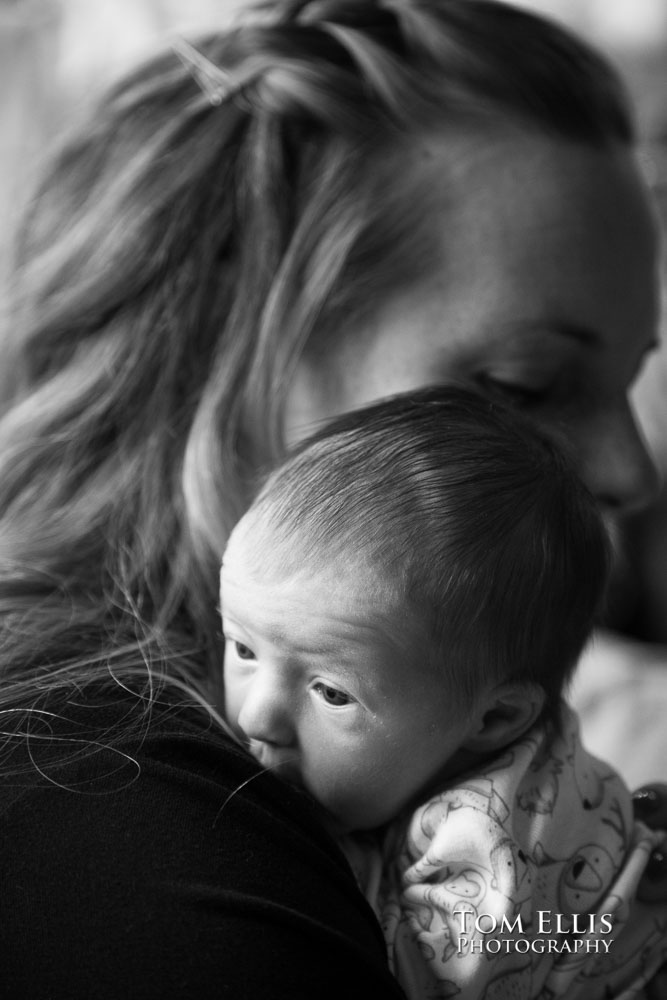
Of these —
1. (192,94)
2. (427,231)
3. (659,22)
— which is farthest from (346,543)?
(659,22)

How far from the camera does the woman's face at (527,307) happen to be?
1.03 meters

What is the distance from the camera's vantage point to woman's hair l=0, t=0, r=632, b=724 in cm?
103

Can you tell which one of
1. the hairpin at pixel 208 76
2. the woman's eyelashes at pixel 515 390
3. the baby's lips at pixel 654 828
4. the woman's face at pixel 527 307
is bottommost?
the baby's lips at pixel 654 828

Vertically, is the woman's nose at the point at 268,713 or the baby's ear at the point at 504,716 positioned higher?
the woman's nose at the point at 268,713

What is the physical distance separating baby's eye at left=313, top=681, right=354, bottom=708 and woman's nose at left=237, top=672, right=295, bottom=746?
2 cm

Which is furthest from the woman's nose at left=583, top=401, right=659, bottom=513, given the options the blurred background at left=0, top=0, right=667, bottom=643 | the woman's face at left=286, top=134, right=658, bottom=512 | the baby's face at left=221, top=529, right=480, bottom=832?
the blurred background at left=0, top=0, right=667, bottom=643

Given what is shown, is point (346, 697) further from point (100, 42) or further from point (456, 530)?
point (100, 42)


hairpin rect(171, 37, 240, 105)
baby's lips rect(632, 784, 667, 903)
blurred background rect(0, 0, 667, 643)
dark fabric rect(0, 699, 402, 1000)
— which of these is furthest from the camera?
blurred background rect(0, 0, 667, 643)

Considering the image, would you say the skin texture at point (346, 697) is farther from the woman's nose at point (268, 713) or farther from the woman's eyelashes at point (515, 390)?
the woman's eyelashes at point (515, 390)

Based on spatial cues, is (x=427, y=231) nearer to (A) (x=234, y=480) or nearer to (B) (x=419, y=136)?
(B) (x=419, y=136)

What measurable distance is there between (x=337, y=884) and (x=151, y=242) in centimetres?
69

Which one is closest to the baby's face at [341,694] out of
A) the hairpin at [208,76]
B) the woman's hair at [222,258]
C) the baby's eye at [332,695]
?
the baby's eye at [332,695]

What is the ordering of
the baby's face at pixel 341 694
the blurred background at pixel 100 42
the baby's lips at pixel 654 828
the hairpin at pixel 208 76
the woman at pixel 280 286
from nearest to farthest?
the baby's face at pixel 341 694
the baby's lips at pixel 654 828
the woman at pixel 280 286
the hairpin at pixel 208 76
the blurred background at pixel 100 42

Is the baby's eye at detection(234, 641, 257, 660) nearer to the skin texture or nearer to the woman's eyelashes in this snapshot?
the skin texture
